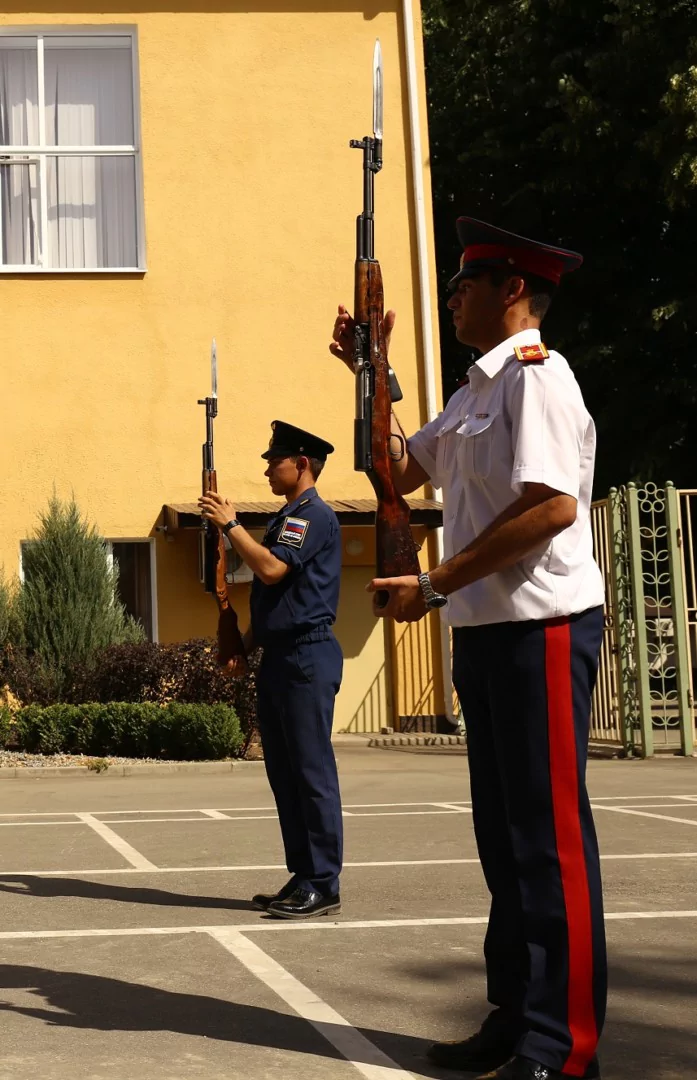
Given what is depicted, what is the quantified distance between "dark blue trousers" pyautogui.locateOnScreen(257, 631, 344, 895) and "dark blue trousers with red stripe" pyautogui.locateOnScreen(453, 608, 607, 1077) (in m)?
2.54

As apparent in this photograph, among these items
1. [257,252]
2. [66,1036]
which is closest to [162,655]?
[257,252]

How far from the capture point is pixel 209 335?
762 inches

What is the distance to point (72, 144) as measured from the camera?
65.3 ft

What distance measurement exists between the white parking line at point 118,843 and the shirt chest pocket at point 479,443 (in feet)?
15.2

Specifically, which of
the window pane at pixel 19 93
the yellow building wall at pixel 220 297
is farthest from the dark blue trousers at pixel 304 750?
the window pane at pixel 19 93

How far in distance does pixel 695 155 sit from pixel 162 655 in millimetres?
10821

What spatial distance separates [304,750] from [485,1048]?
8.84 feet

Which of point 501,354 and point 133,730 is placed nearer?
point 501,354

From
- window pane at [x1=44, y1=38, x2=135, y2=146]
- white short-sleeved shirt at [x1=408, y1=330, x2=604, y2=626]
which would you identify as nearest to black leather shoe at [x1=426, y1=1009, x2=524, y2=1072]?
white short-sleeved shirt at [x1=408, y1=330, x2=604, y2=626]

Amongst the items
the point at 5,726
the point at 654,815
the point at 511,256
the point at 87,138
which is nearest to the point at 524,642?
the point at 511,256

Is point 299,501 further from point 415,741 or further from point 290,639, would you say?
point 415,741

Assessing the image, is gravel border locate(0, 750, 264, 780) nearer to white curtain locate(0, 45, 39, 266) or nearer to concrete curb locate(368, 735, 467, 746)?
concrete curb locate(368, 735, 467, 746)

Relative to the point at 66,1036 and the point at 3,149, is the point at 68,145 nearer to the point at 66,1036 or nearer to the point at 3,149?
the point at 3,149

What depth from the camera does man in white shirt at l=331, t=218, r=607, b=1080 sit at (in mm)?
4117
